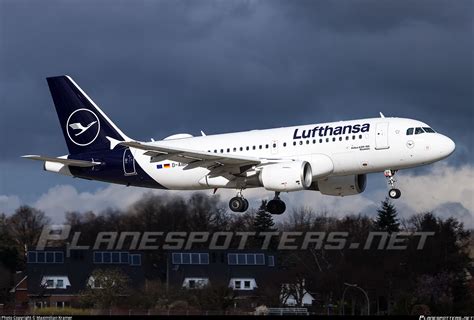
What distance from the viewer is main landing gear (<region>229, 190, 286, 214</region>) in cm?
6881

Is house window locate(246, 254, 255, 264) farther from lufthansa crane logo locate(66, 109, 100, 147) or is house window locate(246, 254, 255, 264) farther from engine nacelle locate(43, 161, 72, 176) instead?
engine nacelle locate(43, 161, 72, 176)

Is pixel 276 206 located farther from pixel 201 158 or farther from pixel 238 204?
pixel 201 158

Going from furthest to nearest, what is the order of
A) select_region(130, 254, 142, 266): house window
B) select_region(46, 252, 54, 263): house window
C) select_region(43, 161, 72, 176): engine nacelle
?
select_region(46, 252, 54, 263): house window < select_region(130, 254, 142, 266): house window < select_region(43, 161, 72, 176): engine nacelle

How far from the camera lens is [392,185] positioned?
6688 centimetres

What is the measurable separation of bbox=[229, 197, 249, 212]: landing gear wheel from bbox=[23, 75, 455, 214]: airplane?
0.05 meters

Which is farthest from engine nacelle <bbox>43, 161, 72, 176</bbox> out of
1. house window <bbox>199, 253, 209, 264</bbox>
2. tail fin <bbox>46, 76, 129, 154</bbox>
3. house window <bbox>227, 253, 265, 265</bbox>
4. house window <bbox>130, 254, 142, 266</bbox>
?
house window <bbox>227, 253, 265, 265</bbox>

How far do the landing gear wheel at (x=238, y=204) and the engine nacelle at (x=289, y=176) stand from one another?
90.3 inches

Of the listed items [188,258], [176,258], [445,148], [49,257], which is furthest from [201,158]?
[49,257]

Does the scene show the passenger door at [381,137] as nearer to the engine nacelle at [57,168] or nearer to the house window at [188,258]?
the house window at [188,258]

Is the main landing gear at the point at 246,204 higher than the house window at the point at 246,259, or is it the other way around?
the main landing gear at the point at 246,204

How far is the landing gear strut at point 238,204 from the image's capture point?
68.8 meters

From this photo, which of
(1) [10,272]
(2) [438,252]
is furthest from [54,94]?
(2) [438,252]

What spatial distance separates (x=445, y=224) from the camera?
3012 inches

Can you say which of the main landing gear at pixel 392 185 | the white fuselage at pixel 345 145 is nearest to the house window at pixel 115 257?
the white fuselage at pixel 345 145
